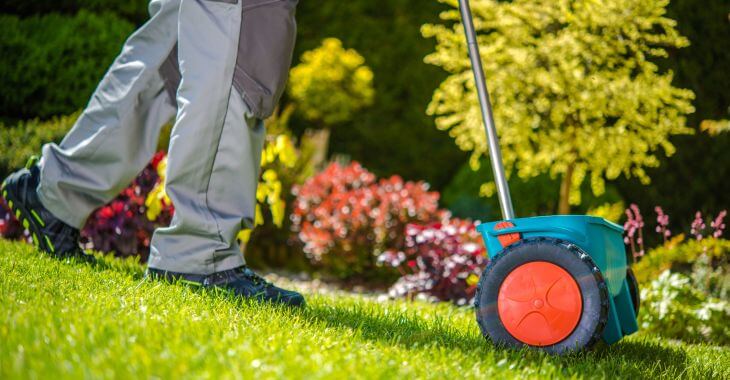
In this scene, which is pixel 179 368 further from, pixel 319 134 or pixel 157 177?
pixel 319 134

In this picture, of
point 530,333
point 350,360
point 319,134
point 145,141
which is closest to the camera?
point 350,360

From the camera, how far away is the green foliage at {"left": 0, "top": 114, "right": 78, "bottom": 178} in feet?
13.6

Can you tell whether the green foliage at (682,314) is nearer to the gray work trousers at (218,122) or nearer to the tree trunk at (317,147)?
the gray work trousers at (218,122)

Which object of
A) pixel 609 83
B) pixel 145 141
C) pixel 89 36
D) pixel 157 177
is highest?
pixel 609 83

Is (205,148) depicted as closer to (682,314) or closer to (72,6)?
(682,314)

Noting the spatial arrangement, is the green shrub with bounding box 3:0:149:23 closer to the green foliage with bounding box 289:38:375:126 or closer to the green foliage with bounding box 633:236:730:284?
the green foliage with bounding box 289:38:375:126

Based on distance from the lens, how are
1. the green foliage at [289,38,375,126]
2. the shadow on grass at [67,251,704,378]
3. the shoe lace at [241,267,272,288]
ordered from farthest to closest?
the green foliage at [289,38,375,126] < the shoe lace at [241,267,272,288] < the shadow on grass at [67,251,704,378]

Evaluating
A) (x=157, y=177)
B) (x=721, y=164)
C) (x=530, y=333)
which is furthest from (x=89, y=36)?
(x=721, y=164)

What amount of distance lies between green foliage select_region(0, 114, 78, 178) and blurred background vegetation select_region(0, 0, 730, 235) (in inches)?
0.7

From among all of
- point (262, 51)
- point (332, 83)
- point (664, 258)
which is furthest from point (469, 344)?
point (332, 83)

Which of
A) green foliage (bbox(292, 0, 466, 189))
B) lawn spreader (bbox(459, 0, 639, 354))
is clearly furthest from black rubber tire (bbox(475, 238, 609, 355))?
green foliage (bbox(292, 0, 466, 189))

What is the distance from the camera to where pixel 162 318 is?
175 cm

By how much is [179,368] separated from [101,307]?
1.63 feet

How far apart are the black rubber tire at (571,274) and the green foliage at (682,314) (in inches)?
65.8
